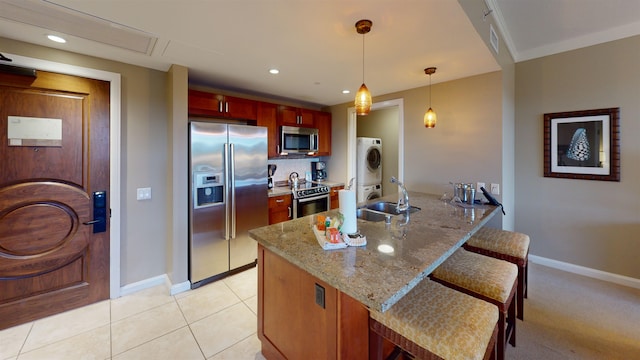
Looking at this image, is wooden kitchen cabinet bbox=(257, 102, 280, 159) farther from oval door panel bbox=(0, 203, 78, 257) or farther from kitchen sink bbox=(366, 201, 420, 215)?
oval door panel bbox=(0, 203, 78, 257)

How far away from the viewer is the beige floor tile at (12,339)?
179 centimetres

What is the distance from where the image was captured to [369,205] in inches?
102

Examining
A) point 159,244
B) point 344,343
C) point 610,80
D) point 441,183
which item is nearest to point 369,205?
point 441,183

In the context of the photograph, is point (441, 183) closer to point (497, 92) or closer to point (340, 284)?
point (497, 92)

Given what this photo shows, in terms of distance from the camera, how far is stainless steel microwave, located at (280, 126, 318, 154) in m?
3.84

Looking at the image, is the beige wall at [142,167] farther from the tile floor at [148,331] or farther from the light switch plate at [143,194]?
the tile floor at [148,331]

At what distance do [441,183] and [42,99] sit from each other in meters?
4.23

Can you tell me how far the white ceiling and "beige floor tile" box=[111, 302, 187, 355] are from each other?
240cm

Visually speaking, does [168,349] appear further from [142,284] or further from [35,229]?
[35,229]

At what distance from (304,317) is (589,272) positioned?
354 centimetres

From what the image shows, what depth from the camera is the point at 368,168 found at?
489 cm

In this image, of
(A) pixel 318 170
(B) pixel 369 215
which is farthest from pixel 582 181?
(A) pixel 318 170

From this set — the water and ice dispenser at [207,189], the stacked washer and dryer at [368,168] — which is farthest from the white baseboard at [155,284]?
the stacked washer and dryer at [368,168]

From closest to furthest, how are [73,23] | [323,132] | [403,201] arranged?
[73,23], [403,201], [323,132]
